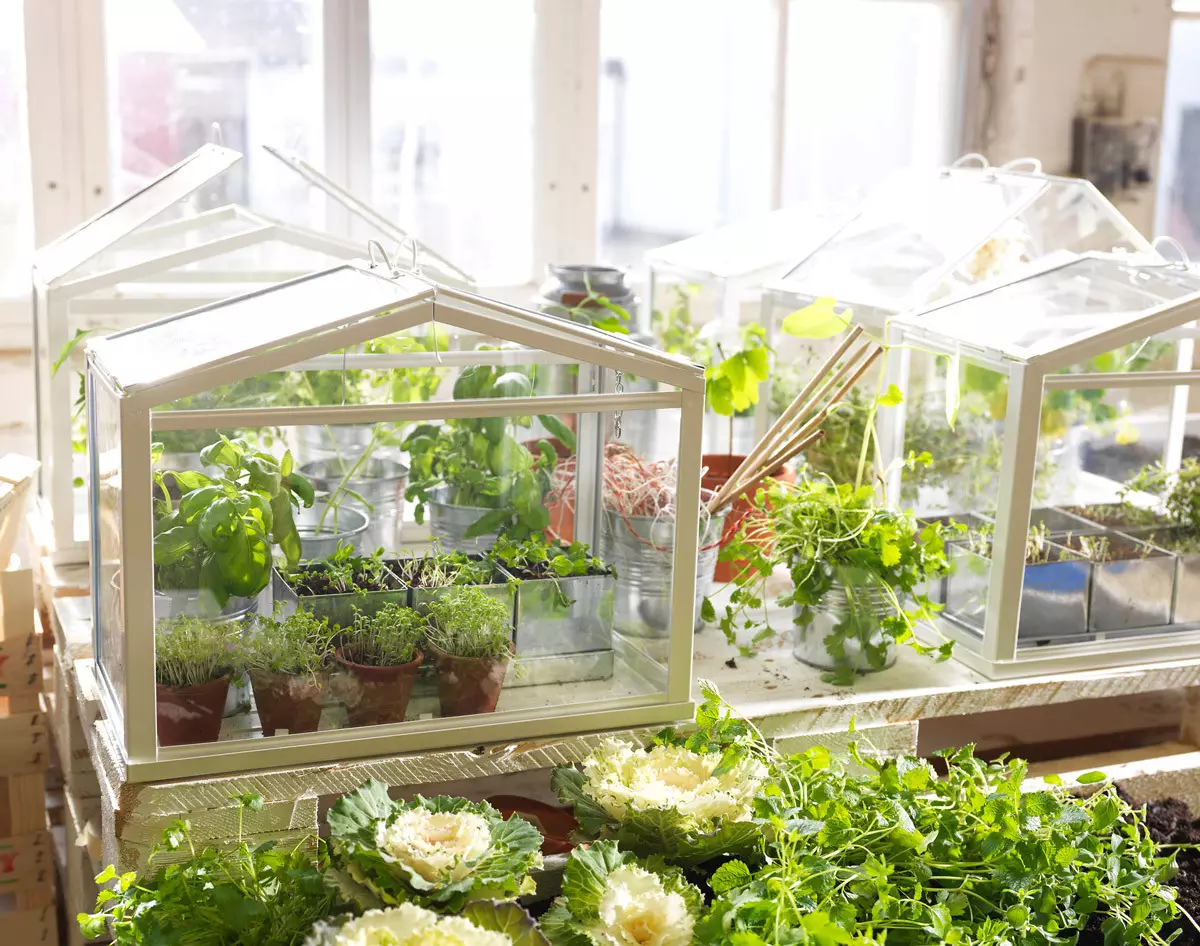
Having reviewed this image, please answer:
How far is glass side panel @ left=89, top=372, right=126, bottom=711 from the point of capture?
1440 mm

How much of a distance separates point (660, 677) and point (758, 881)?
1.41ft

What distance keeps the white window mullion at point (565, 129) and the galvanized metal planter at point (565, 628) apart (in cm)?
191

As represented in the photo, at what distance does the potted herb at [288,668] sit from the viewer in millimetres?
1496

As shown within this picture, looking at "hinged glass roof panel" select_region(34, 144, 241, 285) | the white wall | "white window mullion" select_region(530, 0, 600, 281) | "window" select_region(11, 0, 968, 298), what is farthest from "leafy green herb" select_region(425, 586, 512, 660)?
the white wall

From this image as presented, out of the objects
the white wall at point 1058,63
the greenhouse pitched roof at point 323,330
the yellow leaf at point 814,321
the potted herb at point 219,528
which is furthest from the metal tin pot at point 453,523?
the white wall at point 1058,63

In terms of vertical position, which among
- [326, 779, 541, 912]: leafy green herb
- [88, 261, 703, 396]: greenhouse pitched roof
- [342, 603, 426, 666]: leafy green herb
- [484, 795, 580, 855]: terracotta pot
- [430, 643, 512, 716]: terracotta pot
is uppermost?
[88, 261, 703, 396]: greenhouse pitched roof

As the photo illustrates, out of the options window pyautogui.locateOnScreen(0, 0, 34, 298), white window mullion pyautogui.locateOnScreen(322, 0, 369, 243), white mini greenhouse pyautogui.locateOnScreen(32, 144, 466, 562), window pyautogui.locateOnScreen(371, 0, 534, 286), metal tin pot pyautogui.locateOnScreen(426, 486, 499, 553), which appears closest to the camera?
metal tin pot pyautogui.locateOnScreen(426, 486, 499, 553)

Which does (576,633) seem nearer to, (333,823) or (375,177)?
(333,823)

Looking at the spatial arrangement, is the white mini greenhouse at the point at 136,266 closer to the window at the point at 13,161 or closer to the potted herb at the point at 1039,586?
the window at the point at 13,161

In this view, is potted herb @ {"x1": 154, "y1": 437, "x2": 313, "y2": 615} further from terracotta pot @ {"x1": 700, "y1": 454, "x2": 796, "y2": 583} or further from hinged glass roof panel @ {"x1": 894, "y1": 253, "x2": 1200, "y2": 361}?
hinged glass roof panel @ {"x1": 894, "y1": 253, "x2": 1200, "y2": 361}

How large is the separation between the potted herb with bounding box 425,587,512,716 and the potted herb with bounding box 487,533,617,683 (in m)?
0.04

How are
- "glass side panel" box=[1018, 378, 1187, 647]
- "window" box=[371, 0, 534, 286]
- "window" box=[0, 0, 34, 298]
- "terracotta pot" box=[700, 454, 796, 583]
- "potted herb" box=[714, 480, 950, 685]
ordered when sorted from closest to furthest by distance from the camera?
"potted herb" box=[714, 480, 950, 685] < "glass side panel" box=[1018, 378, 1187, 647] < "terracotta pot" box=[700, 454, 796, 583] < "window" box=[0, 0, 34, 298] < "window" box=[371, 0, 534, 286]

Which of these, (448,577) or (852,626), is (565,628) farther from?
(852,626)

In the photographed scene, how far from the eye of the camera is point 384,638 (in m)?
1.55
